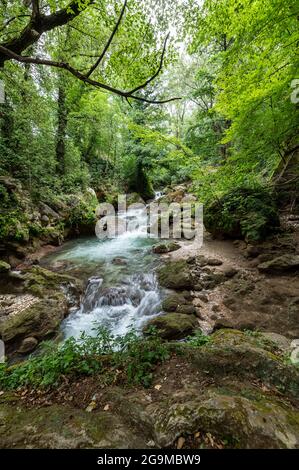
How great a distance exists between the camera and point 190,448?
1528 millimetres

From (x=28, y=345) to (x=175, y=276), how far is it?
3.89 meters

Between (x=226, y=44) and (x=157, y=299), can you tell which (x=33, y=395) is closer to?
(x=157, y=299)

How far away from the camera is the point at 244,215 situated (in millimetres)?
7883

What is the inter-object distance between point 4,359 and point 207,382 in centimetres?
366

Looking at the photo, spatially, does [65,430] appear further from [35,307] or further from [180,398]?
[35,307]

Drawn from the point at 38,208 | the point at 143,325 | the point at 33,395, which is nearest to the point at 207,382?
the point at 33,395

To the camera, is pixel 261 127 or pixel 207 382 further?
pixel 261 127

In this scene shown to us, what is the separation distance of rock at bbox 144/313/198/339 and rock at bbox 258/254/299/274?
259 centimetres

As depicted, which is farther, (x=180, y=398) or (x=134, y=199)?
(x=134, y=199)

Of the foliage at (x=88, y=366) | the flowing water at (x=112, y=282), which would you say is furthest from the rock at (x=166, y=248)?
the foliage at (x=88, y=366)

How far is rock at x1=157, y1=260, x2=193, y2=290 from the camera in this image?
6137 mm

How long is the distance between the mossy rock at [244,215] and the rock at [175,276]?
247 cm

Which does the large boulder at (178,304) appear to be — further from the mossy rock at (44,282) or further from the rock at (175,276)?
the mossy rock at (44,282)

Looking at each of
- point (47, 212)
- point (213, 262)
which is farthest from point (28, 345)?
point (47, 212)
